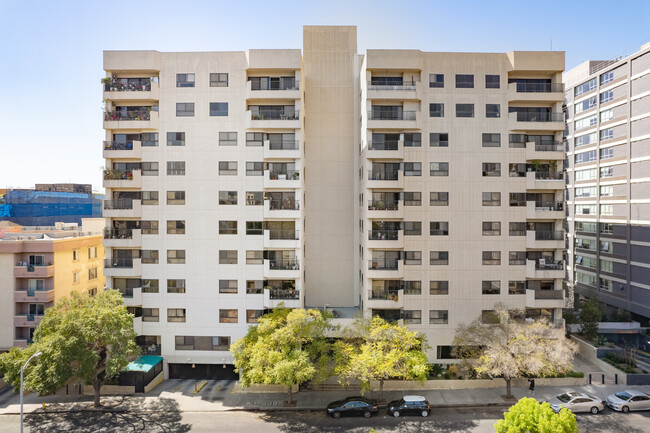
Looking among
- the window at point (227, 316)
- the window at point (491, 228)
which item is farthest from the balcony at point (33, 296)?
the window at point (491, 228)

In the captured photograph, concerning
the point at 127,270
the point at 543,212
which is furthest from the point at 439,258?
the point at 127,270

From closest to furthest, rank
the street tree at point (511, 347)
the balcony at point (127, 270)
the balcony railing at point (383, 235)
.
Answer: the street tree at point (511, 347), the balcony railing at point (383, 235), the balcony at point (127, 270)

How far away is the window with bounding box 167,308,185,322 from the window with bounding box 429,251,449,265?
81.6 feet

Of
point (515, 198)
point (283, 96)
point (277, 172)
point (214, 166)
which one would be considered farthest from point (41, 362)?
point (515, 198)

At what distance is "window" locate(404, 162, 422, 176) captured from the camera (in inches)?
1329

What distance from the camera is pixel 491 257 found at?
33.5 meters

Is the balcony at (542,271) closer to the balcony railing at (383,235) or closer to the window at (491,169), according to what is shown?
the window at (491,169)

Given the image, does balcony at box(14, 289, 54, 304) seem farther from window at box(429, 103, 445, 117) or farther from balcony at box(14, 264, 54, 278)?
window at box(429, 103, 445, 117)

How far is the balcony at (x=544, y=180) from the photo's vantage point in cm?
3341

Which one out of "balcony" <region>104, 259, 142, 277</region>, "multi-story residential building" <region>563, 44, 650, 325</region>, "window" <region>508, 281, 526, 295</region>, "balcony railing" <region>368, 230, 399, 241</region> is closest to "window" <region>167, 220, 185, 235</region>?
"balcony" <region>104, 259, 142, 277</region>

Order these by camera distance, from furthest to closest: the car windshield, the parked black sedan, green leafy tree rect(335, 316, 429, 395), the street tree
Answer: the street tree < the car windshield < the parked black sedan < green leafy tree rect(335, 316, 429, 395)

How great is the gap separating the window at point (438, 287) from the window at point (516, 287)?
20.8 ft

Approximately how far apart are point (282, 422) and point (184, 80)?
106 feet

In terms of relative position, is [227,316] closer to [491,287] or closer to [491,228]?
[491,287]
